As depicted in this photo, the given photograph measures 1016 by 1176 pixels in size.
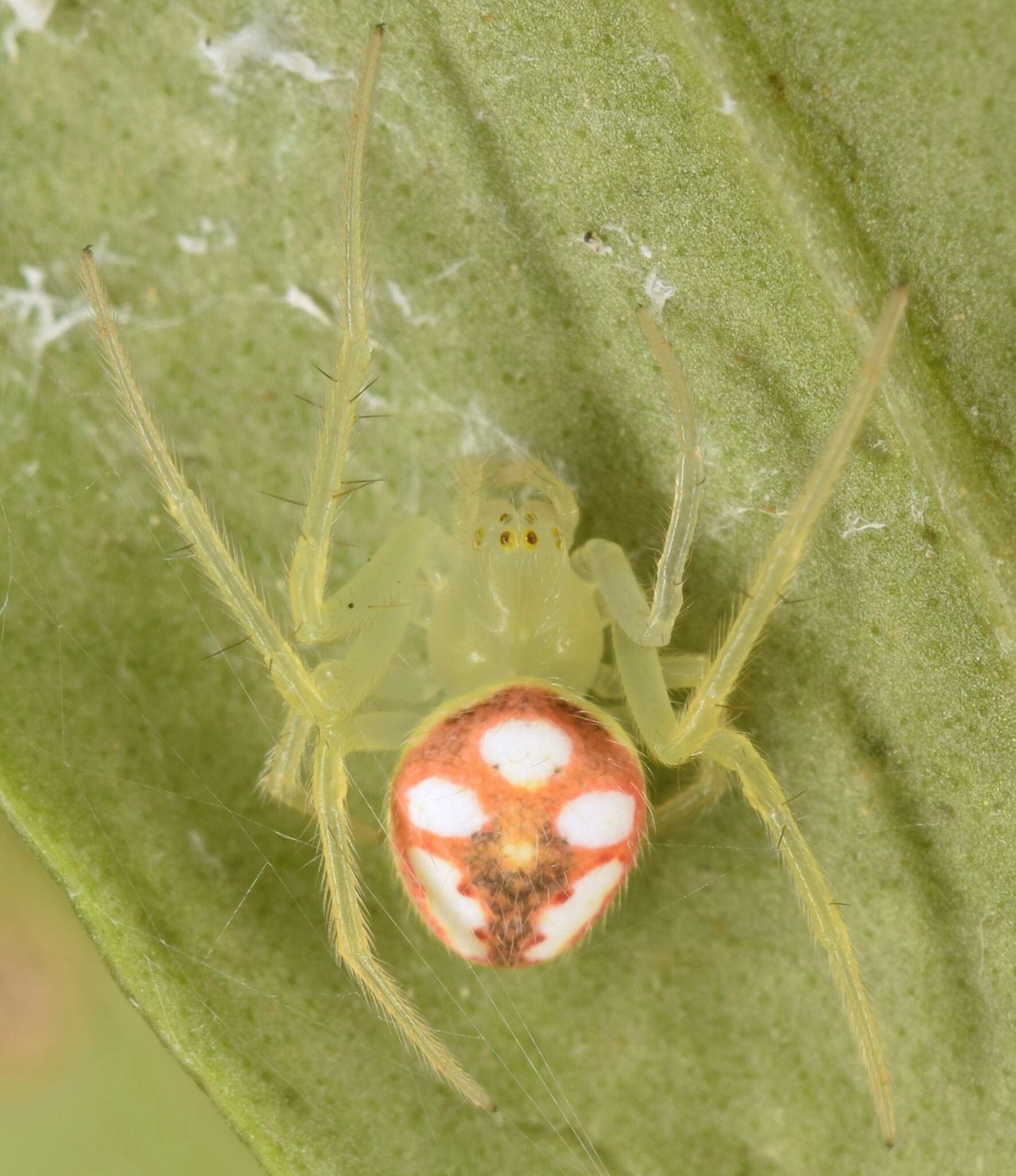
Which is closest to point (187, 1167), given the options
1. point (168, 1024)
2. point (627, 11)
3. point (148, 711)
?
point (168, 1024)

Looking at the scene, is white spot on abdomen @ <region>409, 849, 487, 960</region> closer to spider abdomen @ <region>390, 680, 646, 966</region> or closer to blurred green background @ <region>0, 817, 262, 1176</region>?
spider abdomen @ <region>390, 680, 646, 966</region>

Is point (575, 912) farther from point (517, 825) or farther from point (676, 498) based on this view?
point (676, 498)

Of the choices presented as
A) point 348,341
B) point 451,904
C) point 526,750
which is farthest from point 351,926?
point 348,341

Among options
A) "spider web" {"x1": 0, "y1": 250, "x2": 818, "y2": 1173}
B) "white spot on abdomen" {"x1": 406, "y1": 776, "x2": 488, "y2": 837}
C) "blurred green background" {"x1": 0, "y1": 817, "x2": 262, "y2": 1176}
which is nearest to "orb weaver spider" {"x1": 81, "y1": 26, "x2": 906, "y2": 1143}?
"white spot on abdomen" {"x1": 406, "y1": 776, "x2": 488, "y2": 837}

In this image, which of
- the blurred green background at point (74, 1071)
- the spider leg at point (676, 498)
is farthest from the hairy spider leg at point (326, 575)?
the blurred green background at point (74, 1071)

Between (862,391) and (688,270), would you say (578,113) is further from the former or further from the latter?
(862,391)

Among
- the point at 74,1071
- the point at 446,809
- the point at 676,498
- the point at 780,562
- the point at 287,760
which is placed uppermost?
the point at 676,498
